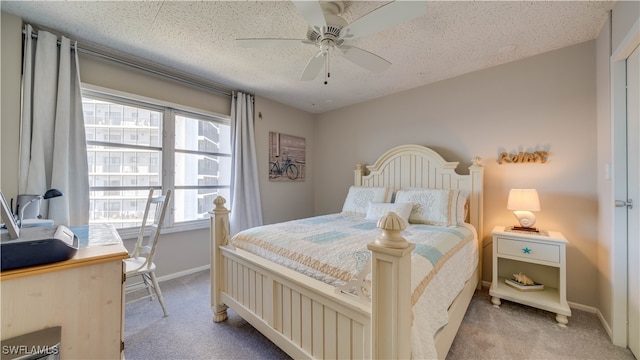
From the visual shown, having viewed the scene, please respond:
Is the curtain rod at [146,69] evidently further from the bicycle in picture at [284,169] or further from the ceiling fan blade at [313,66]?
the ceiling fan blade at [313,66]

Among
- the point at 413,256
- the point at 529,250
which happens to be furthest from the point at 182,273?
the point at 529,250

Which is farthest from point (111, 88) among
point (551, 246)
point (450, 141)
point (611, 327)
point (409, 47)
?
point (611, 327)

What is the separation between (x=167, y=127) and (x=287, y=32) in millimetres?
1878

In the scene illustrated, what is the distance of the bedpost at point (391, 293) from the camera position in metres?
0.96

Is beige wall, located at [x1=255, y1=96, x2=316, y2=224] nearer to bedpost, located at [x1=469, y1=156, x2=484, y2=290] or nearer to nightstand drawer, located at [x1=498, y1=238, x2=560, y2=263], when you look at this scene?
bedpost, located at [x1=469, y1=156, x2=484, y2=290]

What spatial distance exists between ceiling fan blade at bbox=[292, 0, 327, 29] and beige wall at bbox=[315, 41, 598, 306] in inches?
84.7

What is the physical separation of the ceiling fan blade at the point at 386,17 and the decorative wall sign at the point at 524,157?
1.97 meters

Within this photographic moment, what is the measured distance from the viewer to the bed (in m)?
1.00

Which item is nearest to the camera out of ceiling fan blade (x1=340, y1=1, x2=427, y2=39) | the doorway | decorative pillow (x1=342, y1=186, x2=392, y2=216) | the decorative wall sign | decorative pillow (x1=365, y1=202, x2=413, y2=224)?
ceiling fan blade (x1=340, y1=1, x2=427, y2=39)

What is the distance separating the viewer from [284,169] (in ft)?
13.5

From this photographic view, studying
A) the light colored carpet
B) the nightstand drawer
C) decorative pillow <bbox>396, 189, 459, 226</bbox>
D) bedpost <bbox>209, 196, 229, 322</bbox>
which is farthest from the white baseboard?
the nightstand drawer

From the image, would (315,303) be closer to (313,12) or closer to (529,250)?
(313,12)

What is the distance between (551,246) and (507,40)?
6.05 ft

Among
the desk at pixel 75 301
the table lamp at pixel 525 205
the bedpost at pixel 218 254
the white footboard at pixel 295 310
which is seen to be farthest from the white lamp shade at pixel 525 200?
the desk at pixel 75 301
